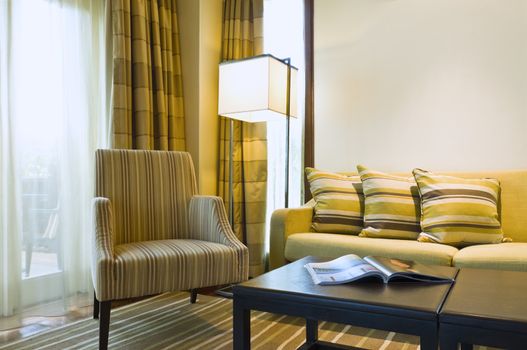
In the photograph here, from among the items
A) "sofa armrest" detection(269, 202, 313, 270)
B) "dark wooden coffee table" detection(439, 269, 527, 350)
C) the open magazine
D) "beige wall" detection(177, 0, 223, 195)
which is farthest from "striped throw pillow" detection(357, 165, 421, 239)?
"beige wall" detection(177, 0, 223, 195)

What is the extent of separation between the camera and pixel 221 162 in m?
3.20

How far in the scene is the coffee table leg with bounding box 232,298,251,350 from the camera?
125 cm

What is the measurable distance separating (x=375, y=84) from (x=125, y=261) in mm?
1969

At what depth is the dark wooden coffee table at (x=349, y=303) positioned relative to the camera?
103 cm

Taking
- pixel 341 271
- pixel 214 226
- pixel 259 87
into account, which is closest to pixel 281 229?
pixel 214 226

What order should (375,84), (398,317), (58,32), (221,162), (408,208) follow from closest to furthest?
1. (398,317)
2. (408,208)
3. (58,32)
4. (375,84)
5. (221,162)

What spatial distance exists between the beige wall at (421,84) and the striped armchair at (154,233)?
3.64 feet

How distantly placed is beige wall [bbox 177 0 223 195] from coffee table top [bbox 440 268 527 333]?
2.09m

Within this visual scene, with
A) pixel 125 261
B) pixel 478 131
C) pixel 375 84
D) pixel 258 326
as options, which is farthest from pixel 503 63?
pixel 125 261

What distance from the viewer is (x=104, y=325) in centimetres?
176

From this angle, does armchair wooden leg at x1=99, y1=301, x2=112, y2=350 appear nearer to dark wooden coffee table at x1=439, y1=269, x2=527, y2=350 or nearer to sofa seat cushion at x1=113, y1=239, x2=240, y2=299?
sofa seat cushion at x1=113, y1=239, x2=240, y2=299

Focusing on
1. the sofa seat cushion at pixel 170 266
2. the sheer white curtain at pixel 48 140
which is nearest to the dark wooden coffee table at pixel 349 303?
the sofa seat cushion at pixel 170 266

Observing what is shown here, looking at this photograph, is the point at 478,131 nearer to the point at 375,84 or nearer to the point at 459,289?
the point at 375,84

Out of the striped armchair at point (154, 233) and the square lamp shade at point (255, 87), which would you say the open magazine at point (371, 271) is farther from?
the square lamp shade at point (255, 87)
